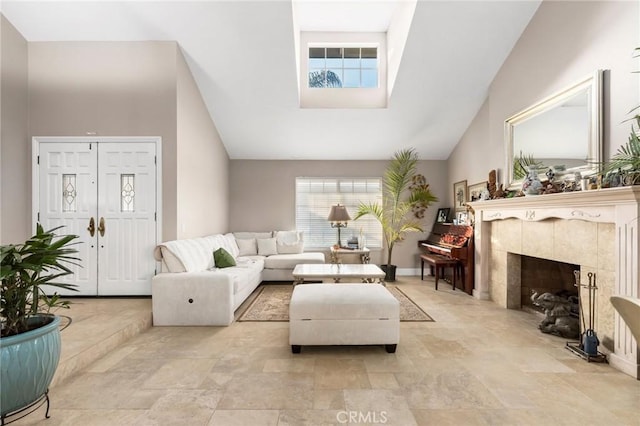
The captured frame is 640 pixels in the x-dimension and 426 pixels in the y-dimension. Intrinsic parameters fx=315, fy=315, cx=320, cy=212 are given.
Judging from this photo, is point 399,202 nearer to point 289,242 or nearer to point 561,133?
point 289,242

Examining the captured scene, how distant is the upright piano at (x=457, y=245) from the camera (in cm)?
490

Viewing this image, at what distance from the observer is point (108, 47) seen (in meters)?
4.09

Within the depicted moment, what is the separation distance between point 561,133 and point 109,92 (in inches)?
216

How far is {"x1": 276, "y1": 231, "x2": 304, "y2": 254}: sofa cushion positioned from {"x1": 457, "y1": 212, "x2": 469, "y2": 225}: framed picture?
3014mm

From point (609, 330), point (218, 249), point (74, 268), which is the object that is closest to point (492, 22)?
point (609, 330)

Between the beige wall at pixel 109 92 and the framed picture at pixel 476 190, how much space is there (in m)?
4.64

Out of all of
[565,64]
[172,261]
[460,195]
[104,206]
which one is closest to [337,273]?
[172,261]

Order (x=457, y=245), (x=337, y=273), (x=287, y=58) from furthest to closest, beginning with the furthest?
(x=457, y=245), (x=287, y=58), (x=337, y=273)

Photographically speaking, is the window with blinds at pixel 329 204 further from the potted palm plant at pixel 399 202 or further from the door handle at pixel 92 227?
the door handle at pixel 92 227

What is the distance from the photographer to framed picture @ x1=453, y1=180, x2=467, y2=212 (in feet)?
19.3

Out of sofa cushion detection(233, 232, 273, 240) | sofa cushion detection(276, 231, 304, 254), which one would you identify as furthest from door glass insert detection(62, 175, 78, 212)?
sofa cushion detection(276, 231, 304, 254)

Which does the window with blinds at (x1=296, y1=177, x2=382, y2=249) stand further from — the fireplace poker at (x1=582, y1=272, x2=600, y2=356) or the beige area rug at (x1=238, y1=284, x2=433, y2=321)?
the fireplace poker at (x1=582, y1=272, x2=600, y2=356)

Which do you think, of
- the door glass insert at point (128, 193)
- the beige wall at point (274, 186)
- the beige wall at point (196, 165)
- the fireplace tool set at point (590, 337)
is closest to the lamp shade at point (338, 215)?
the beige wall at point (274, 186)

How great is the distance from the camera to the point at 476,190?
5.45 meters
